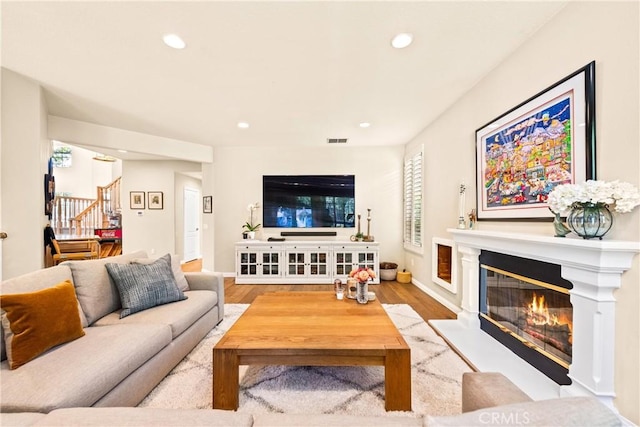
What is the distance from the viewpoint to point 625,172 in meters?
1.36

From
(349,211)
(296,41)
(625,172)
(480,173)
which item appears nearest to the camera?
(625,172)

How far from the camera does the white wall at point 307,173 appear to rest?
491 cm

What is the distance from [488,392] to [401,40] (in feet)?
7.23

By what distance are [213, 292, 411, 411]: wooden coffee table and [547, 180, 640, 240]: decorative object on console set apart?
1188 millimetres

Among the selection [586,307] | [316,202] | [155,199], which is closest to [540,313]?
[586,307]

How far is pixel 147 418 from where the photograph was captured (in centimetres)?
72

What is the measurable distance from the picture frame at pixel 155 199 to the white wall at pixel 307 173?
5.48 feet

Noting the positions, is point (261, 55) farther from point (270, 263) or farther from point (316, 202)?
point (270, 263)

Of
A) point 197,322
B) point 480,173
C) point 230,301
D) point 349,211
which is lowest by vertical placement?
point 230,301

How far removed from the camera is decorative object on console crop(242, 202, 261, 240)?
473 cm

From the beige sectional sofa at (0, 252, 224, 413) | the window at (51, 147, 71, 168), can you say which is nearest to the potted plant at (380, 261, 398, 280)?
the beige sectional sofa at (0, 252, 224, 413)

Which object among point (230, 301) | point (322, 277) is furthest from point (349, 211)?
point (230, 301)

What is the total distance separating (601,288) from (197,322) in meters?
2.77

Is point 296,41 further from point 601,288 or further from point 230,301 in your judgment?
point 230,301
